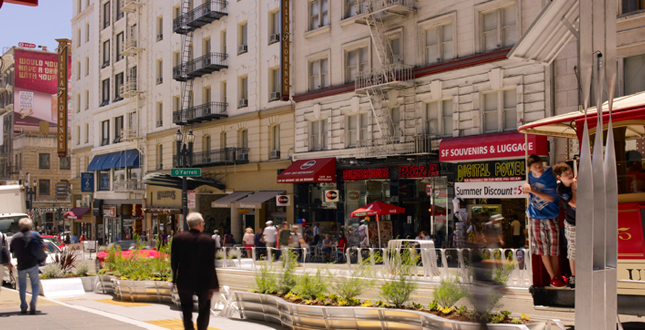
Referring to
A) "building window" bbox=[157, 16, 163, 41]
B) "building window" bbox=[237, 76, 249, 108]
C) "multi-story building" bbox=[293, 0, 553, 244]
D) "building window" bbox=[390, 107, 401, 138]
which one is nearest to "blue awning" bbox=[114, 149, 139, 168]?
"building window" bbox=[157, 16, 163, 41]

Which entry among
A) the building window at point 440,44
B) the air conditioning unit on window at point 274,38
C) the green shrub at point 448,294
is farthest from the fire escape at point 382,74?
the green shrub at point 448,294

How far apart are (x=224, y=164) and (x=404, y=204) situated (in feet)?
46.8

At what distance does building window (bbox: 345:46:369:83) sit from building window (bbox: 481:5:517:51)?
21.4 feet

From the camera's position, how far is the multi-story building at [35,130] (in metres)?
80.5

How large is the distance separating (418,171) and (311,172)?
591 centimetres

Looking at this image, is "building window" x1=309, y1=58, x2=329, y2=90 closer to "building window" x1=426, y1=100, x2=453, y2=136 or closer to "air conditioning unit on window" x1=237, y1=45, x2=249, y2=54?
"air conditioning unit on window" x1=237, y1=45, x2=249, y2=54

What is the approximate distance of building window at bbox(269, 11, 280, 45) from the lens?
115ft

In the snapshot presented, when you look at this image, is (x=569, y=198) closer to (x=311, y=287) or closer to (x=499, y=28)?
(x=311, y=287)

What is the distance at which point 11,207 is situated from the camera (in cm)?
2462

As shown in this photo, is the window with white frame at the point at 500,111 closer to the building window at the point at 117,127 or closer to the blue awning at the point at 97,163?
the building window at the point at 117,127

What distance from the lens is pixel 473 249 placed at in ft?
18.6

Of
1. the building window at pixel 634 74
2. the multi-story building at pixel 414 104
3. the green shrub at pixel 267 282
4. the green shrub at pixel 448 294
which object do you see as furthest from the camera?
the multi-story building at pixel 414 104

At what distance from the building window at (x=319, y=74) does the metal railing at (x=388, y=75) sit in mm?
3723

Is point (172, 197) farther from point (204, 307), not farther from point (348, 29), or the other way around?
point (204, 307)
